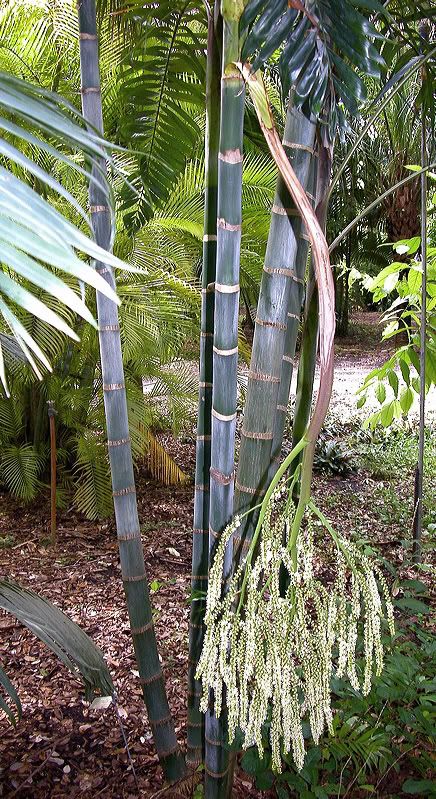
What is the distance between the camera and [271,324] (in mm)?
869

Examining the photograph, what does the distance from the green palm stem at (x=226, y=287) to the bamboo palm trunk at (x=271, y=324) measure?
0.03m

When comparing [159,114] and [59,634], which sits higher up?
[159,114]

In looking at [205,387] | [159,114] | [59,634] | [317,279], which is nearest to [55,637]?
[59,634]

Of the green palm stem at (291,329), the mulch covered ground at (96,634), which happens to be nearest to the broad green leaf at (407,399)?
the mulch covered ground at (96,634)

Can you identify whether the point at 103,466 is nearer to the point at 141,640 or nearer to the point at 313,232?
the point at 141,640

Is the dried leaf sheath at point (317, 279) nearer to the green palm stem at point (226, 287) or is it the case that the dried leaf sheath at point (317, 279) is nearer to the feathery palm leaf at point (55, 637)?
the green palm stem at point (226, 287)

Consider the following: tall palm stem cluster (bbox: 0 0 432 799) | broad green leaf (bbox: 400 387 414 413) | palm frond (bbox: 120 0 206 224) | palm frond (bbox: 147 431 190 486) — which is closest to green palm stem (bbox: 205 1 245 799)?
tall palm stem cluster (bbox: 0 0 432 799)

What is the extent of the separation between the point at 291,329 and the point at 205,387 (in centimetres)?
21

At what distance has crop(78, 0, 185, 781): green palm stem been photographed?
3.09ft

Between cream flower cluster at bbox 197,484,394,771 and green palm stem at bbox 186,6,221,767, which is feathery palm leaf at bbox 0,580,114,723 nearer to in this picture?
green palm stem at bbox 186,6,221,767

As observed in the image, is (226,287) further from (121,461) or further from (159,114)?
(159,114)

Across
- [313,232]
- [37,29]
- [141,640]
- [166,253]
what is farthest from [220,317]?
[37,29]

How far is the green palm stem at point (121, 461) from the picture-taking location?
94 cm

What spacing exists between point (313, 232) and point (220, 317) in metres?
0.30
